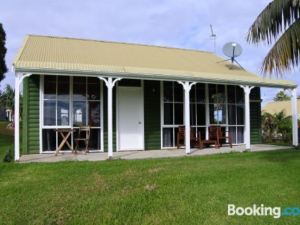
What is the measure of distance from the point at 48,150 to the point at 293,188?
7.65 m

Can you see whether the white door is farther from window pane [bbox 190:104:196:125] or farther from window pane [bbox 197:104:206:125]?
window pane [bbox 197:104:206:125]

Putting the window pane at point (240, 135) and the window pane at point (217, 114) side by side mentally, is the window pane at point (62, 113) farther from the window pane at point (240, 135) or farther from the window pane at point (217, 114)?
the window pane at point (240, 135)

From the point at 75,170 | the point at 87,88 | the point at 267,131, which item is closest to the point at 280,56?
the point at 75,170

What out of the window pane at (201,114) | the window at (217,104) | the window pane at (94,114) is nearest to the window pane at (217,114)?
the window at (217,104)

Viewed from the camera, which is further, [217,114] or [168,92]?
[217,114]

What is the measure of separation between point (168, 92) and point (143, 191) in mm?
7132

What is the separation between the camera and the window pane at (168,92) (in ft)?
42.2

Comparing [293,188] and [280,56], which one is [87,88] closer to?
[280,56]

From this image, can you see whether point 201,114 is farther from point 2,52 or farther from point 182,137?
point 2,52

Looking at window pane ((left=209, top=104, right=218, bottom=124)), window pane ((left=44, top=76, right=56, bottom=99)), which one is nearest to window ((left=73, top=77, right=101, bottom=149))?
window pane ((left=44, top=76, right=56, bottom=99))

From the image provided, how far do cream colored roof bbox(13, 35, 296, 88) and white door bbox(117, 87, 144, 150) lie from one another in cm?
103

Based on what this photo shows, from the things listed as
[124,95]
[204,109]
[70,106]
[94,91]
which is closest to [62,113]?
[70,106]

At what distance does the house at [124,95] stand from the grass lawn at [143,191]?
7.01ft

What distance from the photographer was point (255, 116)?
15.0 m
